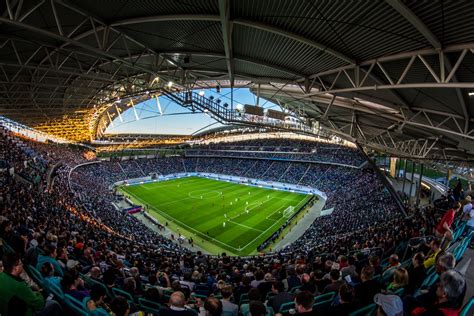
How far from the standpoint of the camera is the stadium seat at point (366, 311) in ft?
10.9

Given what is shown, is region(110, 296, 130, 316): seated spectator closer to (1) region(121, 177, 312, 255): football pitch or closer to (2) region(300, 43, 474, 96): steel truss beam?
(2) region(300, 43, 474, 96): steel truss beam

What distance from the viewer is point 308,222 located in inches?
1154

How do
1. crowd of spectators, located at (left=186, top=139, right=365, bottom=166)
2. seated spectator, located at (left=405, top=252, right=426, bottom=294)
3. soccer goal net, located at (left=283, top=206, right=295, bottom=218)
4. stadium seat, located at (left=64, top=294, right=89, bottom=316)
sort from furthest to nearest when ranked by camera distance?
crowd of spectators, located at (left=186, top=139, right=365, bottom=166), soccer goal net, located at (left=283, top=206, right=295, bottom=218), seated spectator, located at (left=405, top=252, right=426, bottom=294), stadium seat, located at (left=64, top=294, right=89, bottom=316)

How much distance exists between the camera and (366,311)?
3.49 metres

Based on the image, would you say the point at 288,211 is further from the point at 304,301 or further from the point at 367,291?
the point at 304,301

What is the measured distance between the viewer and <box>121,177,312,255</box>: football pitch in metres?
25.2

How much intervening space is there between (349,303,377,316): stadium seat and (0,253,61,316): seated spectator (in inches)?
136

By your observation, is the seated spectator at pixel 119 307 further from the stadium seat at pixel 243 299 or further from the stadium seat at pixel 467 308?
the stadium seat at pixel 467 308

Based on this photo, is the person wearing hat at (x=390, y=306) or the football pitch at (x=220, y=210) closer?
the person wearing hat at (x=390, y=306)

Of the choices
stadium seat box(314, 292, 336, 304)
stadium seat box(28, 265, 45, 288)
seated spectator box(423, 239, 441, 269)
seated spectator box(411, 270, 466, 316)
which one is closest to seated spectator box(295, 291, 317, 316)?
seated spectator box(411, 270, 466, 316)

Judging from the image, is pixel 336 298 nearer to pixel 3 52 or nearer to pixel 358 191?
pixel 3 52

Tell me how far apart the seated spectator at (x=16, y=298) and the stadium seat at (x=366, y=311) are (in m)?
3.46

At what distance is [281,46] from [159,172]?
179 feet

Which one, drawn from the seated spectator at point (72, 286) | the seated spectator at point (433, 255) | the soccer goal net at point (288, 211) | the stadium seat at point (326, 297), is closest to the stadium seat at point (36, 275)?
the seated spectator at point (72, 286)
